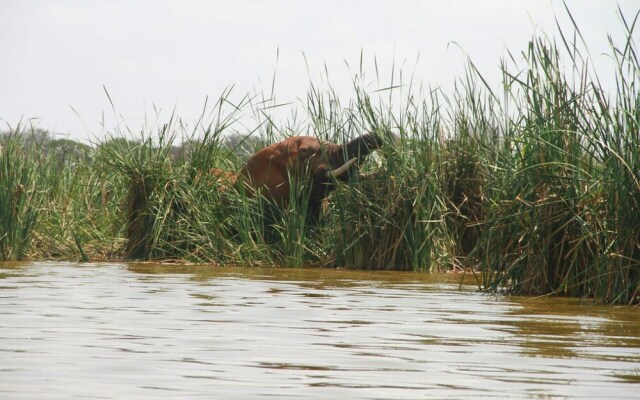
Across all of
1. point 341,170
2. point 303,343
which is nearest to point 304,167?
point 341,170

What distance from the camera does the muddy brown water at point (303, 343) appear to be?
3.51 metres

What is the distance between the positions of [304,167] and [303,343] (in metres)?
6.52

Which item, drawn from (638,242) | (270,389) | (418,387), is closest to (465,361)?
(418,387)

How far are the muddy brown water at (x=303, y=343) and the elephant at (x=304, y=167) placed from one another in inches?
121

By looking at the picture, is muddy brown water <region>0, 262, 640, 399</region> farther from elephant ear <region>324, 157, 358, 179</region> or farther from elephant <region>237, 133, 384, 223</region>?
elephant <region>237, 133, 384, 223</region>

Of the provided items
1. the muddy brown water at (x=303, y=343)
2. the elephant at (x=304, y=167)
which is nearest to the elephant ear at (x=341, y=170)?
the elephant at (x=304, y=167)

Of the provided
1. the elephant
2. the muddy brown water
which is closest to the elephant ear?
the elephant

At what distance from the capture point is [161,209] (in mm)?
10609

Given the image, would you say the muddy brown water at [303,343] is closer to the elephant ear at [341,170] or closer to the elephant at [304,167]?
the elephant ear at [341,170]

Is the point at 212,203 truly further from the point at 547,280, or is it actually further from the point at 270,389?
the point at 270,389

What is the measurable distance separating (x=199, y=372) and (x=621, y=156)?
11.8ft

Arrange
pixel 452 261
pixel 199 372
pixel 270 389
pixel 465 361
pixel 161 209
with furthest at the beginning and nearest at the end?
1. pixel 161 209
2. pixel 452 261
3. pixel 465 361
4. pixel 199 372
5. pixel 270 389

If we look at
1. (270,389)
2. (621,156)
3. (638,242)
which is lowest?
(270,389)

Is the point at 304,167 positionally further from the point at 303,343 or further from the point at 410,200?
the point at 303,343
